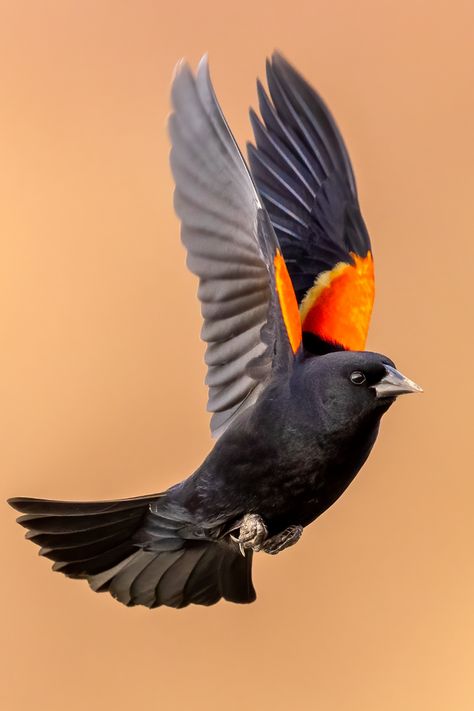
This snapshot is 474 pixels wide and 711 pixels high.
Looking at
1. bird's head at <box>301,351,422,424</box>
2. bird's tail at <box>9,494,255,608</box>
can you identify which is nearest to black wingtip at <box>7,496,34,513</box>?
bird's tail at <box>9,494,255,608</box>

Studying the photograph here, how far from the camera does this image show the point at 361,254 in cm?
163

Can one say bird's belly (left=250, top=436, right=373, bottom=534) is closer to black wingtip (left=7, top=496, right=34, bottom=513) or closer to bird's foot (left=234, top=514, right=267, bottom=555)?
bird's foot (left=234, top=514, right=267, bottom=555)

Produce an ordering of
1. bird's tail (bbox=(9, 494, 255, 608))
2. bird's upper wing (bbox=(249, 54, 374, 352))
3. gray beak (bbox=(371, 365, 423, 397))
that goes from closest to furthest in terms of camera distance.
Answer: gray beak (bbox=(371, 365, 423, 397)) < bird's tail (bbox=(9, 494, 255, 608)) < bird's upper wing (bbox=(249, 54, 374, 352))

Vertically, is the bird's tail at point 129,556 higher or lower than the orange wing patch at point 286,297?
lower

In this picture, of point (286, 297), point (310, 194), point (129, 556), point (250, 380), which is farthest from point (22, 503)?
point (310, 194)

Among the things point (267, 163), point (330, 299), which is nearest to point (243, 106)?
point (267, 163)

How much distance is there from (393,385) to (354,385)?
5cm

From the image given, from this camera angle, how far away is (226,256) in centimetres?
134

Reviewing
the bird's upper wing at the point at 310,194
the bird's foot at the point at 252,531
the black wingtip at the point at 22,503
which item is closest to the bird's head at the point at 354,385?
the bird's foot at the point at 252,531

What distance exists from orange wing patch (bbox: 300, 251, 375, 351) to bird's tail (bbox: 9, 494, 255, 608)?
30 centimetres

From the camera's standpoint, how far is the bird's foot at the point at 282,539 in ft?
4.51

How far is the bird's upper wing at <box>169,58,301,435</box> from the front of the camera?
127cm

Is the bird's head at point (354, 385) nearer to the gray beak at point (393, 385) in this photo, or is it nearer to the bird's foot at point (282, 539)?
the gray beak at point (393, 385)

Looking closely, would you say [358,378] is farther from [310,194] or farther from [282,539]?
[310,194]
